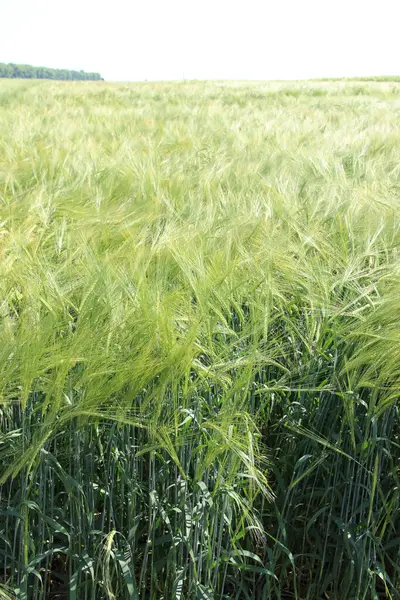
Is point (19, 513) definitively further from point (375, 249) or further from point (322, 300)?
point (375, 249)

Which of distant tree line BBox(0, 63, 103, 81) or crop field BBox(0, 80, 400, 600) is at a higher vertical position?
distant tree line BBox(0, 63, 103, 81)

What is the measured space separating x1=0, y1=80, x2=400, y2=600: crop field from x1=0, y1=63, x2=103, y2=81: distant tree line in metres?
72.6

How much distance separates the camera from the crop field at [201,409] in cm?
92

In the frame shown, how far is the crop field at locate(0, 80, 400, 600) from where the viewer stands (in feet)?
3.03

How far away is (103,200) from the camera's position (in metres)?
1.84

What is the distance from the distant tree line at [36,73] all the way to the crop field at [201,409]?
238 ft

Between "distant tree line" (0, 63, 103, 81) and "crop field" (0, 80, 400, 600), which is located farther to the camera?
"distant tree line" (0, 63, 103, 81)

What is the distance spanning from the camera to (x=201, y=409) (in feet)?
3.53

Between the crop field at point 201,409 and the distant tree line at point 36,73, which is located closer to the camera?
the crop field at point 201,409

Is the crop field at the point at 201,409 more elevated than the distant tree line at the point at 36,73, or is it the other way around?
the distant tree line at the point at 36,73

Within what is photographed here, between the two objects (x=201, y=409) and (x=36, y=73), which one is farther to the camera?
(x=36, y=73)

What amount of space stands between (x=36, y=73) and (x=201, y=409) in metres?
80.7

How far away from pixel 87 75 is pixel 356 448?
8841 centimetres

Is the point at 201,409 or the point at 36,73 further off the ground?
the point at 36,73
